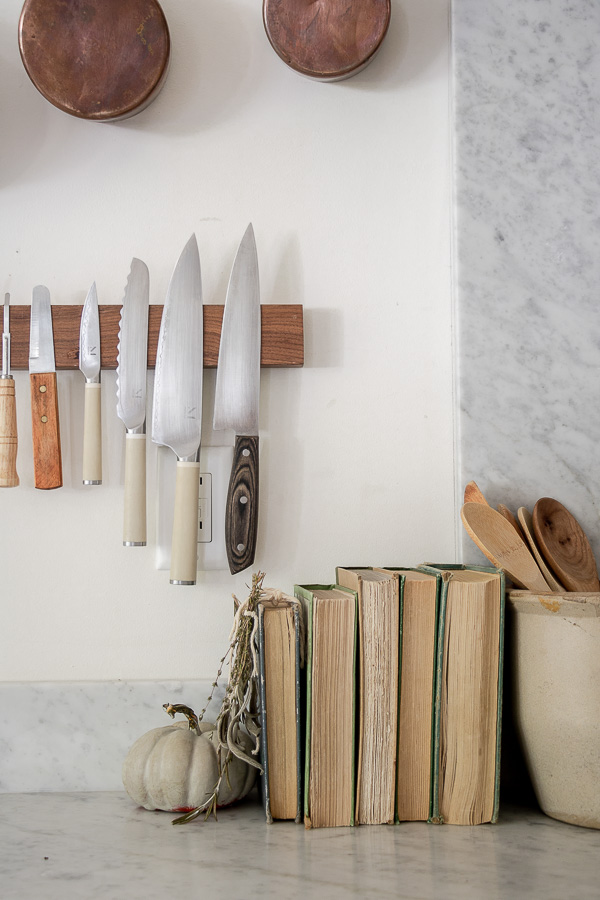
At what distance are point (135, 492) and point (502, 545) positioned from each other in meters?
0.49

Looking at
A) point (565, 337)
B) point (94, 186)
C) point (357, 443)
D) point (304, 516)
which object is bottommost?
point (304, 516)

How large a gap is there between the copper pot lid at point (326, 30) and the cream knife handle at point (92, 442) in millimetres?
564

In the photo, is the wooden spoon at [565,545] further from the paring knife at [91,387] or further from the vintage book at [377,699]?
the paring knife at [91,387]

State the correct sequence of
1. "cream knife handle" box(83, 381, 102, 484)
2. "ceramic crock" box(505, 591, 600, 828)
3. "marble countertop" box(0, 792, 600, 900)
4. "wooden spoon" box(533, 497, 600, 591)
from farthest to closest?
"cream knife handle" box(83, 381, 102, 484), "wooden spoon" box(533, 497, 600, 591), "ceramic crock" box(505, 591, 600, 828), "marble countertop" box(0, 792, 600, 900)

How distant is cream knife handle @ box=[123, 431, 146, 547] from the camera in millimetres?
945

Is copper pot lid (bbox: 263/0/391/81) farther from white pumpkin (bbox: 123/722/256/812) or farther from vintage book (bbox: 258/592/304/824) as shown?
white pumpkin (bbox: 123/722/256/812)

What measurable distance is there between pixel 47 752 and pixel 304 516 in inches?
18.7

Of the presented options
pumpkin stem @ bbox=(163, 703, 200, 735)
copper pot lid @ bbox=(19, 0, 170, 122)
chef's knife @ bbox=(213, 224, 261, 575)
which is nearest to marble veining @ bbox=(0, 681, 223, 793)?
pumpkin stem @ bbox=(163, 703, 200, 735)

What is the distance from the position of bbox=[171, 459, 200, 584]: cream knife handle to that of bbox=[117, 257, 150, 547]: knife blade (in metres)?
0.06

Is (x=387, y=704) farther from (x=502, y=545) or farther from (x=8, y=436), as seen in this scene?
(x=8, y=436)

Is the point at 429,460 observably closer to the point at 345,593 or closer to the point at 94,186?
the point at 345,593

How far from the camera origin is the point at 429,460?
101 centimetres

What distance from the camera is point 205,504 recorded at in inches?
39.1

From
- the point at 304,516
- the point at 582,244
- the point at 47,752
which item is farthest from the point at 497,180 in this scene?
the point at 47,752
